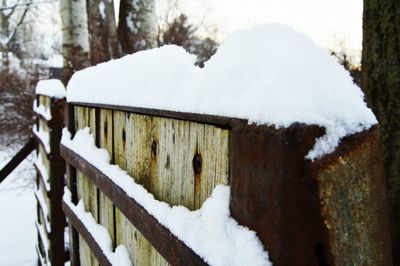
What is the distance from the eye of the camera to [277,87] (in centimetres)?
67

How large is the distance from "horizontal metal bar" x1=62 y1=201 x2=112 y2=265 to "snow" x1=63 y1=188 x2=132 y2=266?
0.01 meters

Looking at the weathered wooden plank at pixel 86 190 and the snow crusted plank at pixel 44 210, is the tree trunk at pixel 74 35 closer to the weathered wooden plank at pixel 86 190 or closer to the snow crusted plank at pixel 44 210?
the snow crusted plank at pixel 44 210

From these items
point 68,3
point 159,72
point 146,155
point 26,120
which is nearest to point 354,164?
point 159,72

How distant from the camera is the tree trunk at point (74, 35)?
558cm

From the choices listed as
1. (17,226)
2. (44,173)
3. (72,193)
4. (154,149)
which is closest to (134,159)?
(154,149)

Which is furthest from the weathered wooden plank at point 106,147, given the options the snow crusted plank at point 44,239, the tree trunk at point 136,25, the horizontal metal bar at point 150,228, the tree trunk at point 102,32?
the tree trunk at point 136,25

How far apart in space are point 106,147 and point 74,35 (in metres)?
4.47

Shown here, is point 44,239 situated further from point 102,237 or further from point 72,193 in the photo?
point 102,237

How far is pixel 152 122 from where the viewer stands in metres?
1.26

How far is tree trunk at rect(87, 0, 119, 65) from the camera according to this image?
18.5 feet

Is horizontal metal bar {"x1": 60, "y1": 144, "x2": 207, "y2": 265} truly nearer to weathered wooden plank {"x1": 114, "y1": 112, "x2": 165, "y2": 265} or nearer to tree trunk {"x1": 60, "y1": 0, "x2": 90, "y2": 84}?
weathered wooden plank {"x1": 114, "y1": 112, "x2": 165, "y2": 265}

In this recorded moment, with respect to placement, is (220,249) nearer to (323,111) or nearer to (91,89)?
(323,111)

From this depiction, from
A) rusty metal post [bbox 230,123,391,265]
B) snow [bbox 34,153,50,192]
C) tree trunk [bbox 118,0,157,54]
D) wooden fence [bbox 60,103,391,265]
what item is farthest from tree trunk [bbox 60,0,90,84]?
rusty metal post [bbox 230,123,391,265]

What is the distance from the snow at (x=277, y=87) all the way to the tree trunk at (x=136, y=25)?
497 centimetres
